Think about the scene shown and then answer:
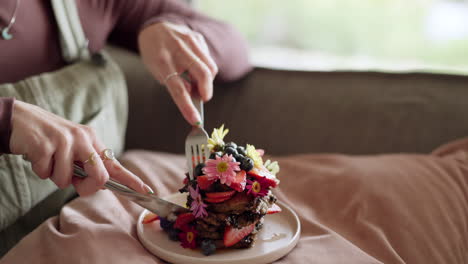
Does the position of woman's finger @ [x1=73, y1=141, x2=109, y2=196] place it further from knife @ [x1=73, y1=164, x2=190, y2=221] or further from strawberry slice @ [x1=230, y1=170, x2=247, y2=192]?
strawberry slice @ [x1=230, y1=170, x2=247, y2=192]

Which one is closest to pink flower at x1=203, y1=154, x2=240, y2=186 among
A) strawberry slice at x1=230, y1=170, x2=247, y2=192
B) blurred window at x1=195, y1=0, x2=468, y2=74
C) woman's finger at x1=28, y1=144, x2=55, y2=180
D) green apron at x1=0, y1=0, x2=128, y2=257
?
strawberry slice at x1=230, y1=170, x2=247, y2=192

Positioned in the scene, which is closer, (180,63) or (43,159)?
(43,159)

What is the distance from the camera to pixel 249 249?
64 cm

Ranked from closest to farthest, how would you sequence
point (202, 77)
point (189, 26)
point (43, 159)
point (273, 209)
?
Result: point (43, 159)
point (273, 209)
point (202, 77)
point (189, 26)

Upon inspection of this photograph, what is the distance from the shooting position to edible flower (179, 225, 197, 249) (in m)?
0.64

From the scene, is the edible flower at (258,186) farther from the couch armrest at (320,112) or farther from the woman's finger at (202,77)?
the couch armrest at (320,112)

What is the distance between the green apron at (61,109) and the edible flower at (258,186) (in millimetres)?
368

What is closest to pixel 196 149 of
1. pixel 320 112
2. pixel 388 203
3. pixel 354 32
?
pixel 388 203

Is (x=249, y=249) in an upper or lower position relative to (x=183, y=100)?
lower

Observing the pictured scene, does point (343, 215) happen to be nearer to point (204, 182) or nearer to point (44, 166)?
point (204, 182)

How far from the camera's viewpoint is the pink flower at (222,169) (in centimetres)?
61

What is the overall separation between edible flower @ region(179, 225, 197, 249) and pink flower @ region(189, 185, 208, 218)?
3cm

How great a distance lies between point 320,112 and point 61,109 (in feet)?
1.94

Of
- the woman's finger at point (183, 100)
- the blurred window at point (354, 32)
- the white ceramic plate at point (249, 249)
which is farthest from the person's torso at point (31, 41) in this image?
the blurred window at point (354, 32)
